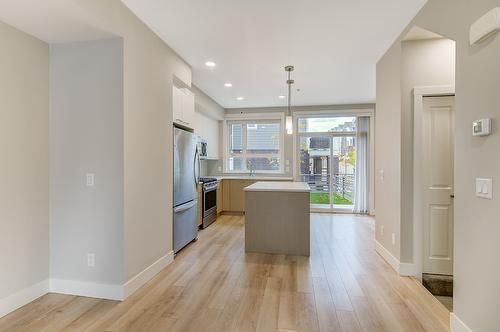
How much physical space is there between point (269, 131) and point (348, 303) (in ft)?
16.5

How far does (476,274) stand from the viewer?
1653 mm

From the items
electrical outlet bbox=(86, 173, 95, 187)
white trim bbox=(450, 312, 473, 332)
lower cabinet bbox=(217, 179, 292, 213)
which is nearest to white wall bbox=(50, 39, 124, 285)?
electrical outlet bbox=(86, 173, 95, 187)

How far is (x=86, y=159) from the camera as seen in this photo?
8.07 ft

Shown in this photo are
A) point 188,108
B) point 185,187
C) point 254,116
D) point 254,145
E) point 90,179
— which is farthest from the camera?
point 254,145

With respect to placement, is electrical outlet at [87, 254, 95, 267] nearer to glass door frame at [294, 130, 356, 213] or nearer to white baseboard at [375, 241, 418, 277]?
white baseboard at [375, 241, 418, 277]

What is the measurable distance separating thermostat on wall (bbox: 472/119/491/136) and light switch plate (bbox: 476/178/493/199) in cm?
29

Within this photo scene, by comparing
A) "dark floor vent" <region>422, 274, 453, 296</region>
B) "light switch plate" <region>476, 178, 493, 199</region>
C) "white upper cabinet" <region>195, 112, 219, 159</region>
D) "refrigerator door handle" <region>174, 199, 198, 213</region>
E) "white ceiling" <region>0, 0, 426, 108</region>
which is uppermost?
"white ceiling" <region>0, 0, 426, 108</region>

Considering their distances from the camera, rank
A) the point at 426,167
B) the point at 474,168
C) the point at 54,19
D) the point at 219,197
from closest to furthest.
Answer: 1. the point at 474,168
2. the point at 54,19
3. the point at 426,167
4. the point at 219,197

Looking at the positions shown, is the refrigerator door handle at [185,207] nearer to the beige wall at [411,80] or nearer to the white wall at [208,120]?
the white wall at [208,120]

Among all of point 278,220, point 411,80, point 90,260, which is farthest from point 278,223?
point 411,80

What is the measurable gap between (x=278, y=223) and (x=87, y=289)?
2.31m

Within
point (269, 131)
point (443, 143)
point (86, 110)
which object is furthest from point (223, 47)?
point (269, 131)

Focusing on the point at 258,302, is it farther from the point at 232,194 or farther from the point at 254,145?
the point at 254,145

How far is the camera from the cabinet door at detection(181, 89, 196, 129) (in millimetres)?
3717
